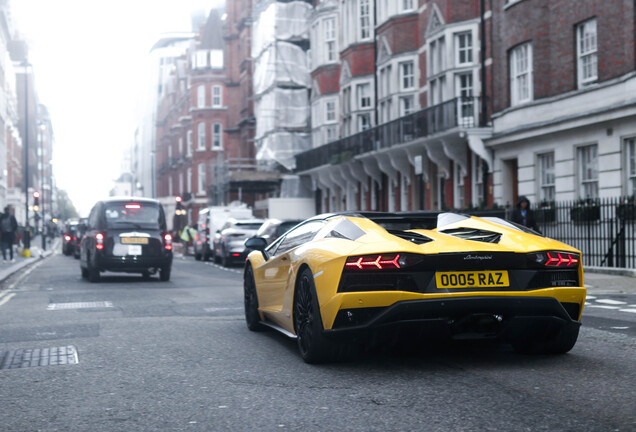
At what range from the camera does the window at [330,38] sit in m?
43.8

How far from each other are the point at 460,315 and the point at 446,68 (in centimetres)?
2443

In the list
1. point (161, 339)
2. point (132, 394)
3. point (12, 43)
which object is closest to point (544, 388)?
point (132, 394)

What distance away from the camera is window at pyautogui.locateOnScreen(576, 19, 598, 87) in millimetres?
22344

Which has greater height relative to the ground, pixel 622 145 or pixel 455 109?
pixel 455 109

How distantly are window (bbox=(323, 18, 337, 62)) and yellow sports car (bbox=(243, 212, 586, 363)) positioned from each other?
37535mm

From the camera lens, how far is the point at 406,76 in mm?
34594

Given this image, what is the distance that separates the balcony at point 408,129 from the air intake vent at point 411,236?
21.5 meters

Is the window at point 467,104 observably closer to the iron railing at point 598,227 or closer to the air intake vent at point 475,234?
the iron railing at point 598,227

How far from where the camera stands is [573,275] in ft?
22.1

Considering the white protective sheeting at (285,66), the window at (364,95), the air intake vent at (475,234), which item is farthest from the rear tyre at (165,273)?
the white protective sheeting at (285,66)

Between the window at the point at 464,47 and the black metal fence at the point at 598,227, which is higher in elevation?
the window at the point at 464,47

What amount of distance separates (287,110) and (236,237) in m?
25.9

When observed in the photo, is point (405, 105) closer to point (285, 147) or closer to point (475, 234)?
point (285, 147)

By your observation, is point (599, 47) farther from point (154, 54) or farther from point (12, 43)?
point (154, 54)
